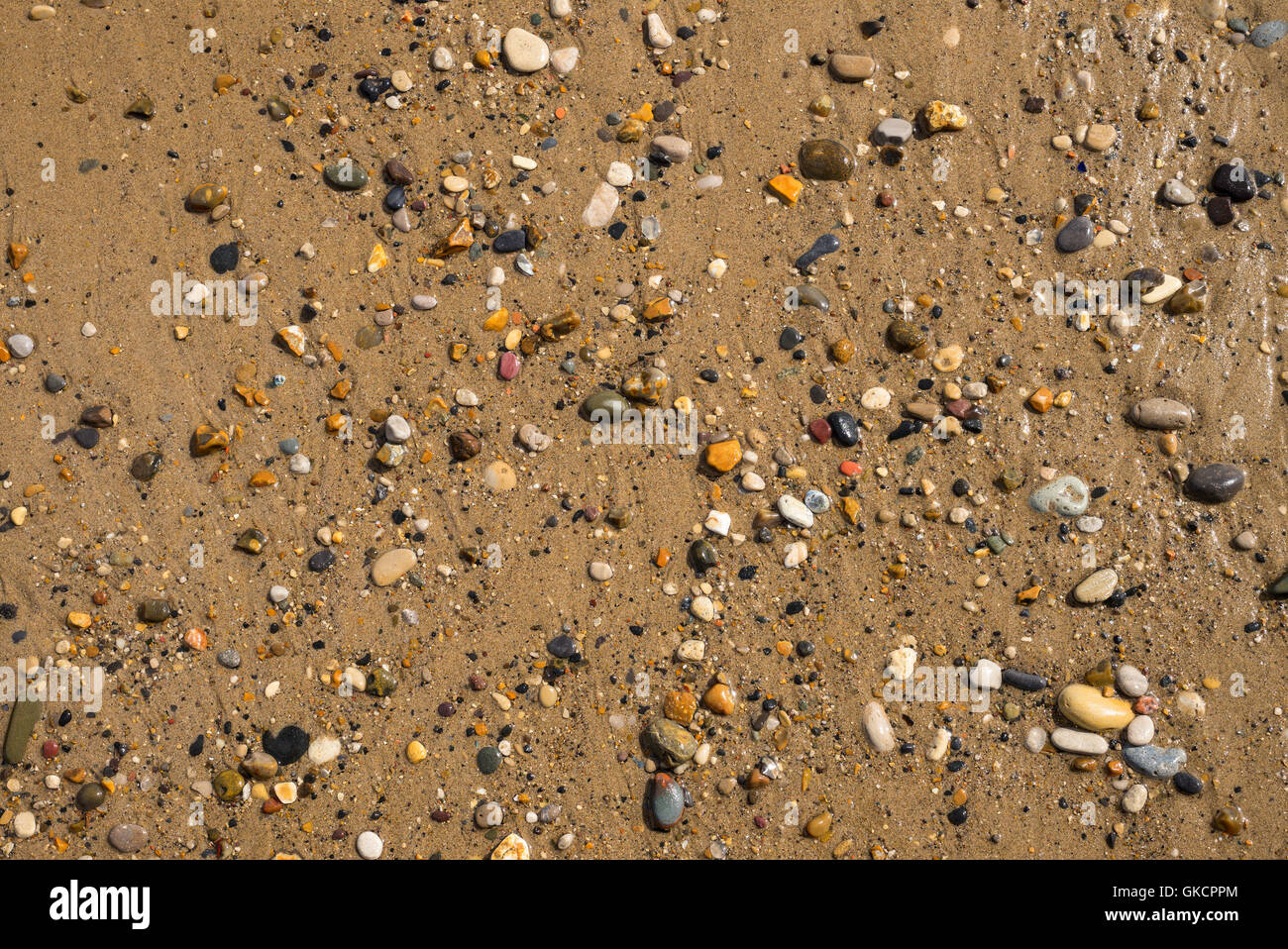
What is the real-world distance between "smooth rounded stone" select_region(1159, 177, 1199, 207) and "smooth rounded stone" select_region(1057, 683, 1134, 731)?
1.91m

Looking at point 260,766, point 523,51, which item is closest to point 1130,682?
point 260,766

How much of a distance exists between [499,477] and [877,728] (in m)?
1.64

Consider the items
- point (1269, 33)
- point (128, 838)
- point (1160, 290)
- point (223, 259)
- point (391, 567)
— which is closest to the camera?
point (128, 838)

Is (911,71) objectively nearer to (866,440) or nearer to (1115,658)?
(866,440)

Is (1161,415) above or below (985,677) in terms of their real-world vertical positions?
above

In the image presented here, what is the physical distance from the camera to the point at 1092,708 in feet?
10.1

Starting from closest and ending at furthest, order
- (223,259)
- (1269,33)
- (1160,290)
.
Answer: (223,259) → (1160,290) → (1269,33)

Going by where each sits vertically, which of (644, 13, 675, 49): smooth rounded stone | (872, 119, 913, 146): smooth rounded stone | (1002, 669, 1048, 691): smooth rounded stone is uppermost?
(644, 13, 675, 49): smooth rounded stone

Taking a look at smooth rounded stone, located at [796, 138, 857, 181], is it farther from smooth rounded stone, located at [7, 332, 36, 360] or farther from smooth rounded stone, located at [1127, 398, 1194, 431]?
smooth rounded stone, located at [7, 332, 36, 360]

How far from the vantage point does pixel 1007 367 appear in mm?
3248

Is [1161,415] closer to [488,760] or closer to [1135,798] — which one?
[1135,798]

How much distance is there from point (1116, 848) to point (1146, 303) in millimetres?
2037

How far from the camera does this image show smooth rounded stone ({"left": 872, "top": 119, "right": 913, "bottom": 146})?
3.29m

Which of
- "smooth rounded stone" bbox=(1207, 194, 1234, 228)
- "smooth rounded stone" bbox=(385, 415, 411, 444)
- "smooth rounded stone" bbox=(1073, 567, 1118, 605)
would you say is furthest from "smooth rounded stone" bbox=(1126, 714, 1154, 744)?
"smooth rounded stone" bbox=(385, 415, 411, 444)
